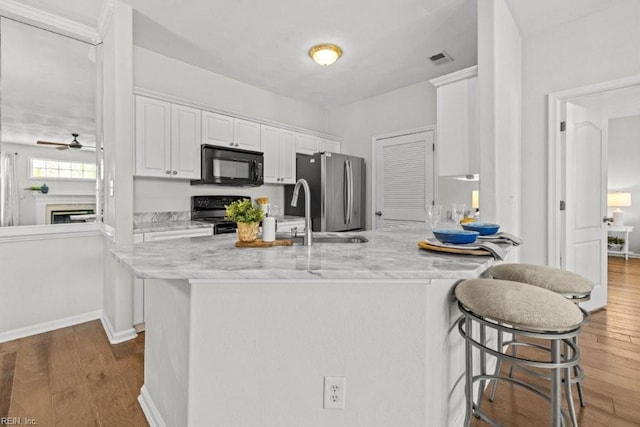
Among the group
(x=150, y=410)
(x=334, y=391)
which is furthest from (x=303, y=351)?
(x=150, y=410)

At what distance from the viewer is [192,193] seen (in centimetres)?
364

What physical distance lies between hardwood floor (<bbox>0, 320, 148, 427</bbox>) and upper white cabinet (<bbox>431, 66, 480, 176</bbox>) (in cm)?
279

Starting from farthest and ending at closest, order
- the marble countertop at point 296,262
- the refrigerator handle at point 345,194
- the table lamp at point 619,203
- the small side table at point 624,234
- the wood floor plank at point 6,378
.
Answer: the table lamp at point 619,203, the small side table at point 624,234, the refrigerator handle at point 345,194, the wood floor plank at point 6,378, the marble countertop at point 296,262

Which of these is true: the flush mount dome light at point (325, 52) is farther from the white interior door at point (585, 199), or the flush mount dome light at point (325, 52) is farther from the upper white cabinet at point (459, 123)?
the white interior door at point (585, 199)

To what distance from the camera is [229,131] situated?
3.62 m

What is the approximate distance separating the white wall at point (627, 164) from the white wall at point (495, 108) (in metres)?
5.27

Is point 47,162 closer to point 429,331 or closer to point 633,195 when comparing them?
point 429,331

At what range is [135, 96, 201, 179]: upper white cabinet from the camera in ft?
9.64

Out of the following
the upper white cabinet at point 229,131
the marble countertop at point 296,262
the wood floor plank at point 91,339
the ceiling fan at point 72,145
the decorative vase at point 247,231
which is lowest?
the wood floor plank at point 91,339

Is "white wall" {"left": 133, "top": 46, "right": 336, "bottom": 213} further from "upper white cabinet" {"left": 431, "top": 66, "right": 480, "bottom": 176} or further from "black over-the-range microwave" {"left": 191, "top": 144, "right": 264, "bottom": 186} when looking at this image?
"upper white cabinet" {"left": 431, "top": 66, "right": 480, "bottom": 176}

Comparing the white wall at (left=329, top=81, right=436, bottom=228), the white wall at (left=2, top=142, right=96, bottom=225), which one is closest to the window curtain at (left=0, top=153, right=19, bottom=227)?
the white wall at (left=2, top=142, right=96, bottom=225)

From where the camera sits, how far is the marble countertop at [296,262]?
41.6 inches

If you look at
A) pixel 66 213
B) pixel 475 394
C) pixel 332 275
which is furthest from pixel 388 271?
pixel 66 213

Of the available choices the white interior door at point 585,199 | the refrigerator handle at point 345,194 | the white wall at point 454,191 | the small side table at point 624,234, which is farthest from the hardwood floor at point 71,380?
the small side table at point 624,234
